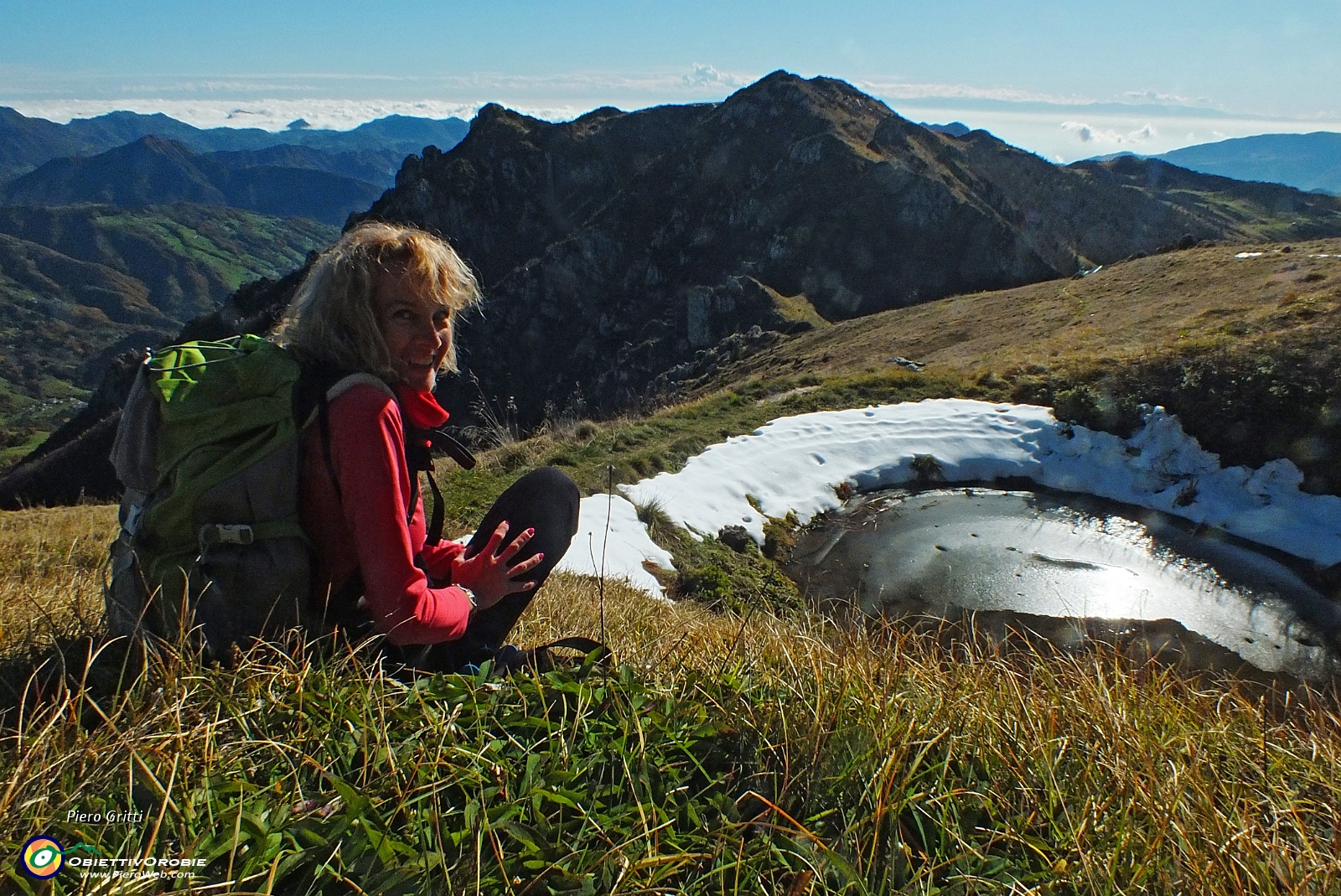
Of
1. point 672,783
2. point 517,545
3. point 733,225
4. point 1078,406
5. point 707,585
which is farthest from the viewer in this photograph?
point 733,225

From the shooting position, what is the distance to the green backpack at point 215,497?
6.45 feet

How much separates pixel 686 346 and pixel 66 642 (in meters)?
54.8

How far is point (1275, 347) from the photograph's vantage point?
11898mm

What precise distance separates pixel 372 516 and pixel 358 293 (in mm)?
788

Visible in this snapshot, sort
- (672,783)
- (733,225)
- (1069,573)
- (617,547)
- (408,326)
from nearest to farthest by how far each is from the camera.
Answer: (672,783)
(408,326)
(617,547)
(1069,573)
(733,225)

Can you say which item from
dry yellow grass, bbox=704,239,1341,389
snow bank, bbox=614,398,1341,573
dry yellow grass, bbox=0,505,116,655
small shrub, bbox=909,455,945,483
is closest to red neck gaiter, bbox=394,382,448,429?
dry yellow grass, bbox=0,505,116,655

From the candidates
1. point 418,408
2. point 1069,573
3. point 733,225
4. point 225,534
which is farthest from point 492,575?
point 733,225

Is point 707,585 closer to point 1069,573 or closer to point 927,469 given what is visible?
point 1069,573

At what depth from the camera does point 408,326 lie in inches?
94.9

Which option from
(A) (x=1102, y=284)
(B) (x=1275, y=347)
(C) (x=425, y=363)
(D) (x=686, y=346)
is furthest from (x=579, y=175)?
(C) (x=425, y=363)

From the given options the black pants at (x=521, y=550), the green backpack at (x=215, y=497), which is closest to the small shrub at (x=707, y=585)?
the black pants at (x=521, y=550)

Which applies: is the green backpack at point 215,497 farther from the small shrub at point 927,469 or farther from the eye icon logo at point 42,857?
the small shrub at point 927,469

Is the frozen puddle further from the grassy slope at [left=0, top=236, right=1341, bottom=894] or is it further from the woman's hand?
the woman's hand

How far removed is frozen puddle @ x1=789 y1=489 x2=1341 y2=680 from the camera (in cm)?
708
